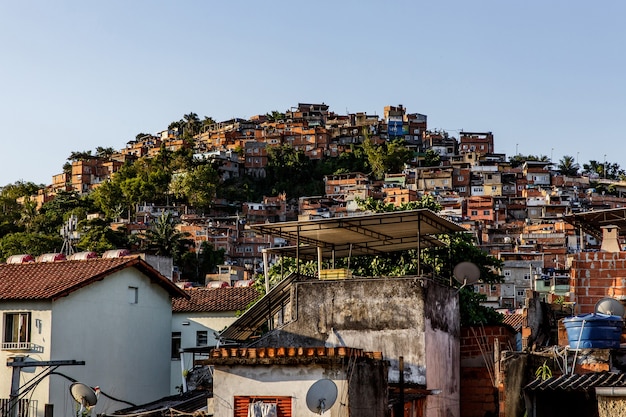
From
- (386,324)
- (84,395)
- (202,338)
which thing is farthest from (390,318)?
(202,338)

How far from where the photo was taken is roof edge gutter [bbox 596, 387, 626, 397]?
14.8 metres

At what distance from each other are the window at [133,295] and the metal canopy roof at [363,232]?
27.1ft

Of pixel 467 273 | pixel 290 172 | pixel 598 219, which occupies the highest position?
pixel 290 172

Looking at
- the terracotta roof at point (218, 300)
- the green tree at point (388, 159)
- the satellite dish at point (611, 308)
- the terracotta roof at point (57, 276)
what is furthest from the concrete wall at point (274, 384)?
the green tree at point (388, 159)

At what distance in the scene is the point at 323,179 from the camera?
150 metres

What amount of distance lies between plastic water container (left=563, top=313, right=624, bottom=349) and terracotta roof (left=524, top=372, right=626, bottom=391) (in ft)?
2.33

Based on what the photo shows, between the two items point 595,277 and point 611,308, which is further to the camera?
point 595,277

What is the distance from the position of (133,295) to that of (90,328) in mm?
2488

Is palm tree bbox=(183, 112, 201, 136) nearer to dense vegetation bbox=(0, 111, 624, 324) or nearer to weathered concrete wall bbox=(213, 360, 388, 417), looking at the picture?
dense vegetation bbox=(0, 111, 624, 324)

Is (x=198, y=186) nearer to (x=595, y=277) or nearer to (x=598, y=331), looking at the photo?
(x=595, y=277)

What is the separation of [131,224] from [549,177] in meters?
57.2

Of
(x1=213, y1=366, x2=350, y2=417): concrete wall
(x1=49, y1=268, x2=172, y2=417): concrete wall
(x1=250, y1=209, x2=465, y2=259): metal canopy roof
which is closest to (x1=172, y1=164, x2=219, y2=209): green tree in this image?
(x1=49, y1=268, x2=172, y2=417): concrete wall

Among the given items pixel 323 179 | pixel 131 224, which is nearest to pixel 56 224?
pixel 131 224

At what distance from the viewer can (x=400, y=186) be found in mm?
136750
